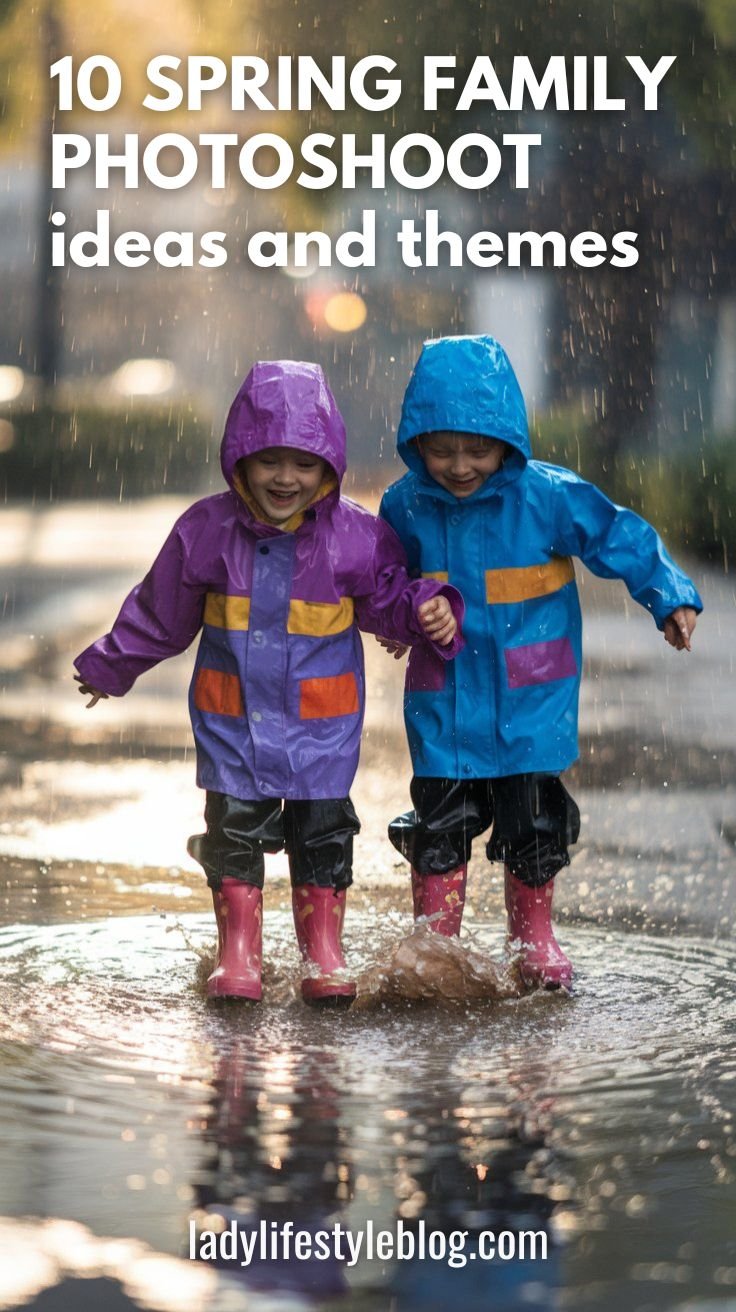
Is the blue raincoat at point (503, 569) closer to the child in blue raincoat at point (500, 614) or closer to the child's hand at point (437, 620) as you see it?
the child in blue raincoat at point (500, 614)

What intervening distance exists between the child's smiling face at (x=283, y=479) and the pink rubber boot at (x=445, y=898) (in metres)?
0.90

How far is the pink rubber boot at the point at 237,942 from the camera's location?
5.24m

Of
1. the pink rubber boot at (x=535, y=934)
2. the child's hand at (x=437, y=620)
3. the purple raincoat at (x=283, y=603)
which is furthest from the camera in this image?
the pink rubber boot at (x=535, y=934)

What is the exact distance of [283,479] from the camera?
523cm

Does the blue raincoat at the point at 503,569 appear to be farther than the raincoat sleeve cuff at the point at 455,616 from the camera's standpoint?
Yes

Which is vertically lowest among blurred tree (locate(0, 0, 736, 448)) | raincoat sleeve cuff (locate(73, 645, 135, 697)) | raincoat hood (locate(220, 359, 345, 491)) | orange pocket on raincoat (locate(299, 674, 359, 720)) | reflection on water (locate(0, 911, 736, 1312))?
reflection on water (locate(0, 911, 736, 1312))

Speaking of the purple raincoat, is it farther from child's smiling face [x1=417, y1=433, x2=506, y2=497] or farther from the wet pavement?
the wet pavement

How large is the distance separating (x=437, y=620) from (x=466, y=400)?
1.65 ft

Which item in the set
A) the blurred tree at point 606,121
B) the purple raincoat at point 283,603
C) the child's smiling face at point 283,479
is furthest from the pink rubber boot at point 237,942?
the blurred tree at point 606,121

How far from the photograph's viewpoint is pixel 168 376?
53781 mm

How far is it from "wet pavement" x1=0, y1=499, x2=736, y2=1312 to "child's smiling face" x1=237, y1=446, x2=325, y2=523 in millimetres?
1058

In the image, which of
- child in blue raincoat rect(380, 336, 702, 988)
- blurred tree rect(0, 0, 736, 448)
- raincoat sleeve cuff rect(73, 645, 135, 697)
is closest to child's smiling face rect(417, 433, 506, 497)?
child in blue raincoat rect(380, 336, 702, 988)

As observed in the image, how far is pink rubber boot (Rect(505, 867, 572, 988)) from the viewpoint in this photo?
17.9 ft

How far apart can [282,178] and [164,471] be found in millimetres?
4994
